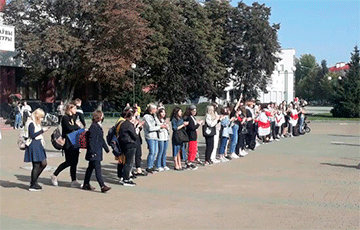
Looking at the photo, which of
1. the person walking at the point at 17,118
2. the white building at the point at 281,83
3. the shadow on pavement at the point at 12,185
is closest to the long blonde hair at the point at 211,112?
the shadow on pavement at the point at 12,185

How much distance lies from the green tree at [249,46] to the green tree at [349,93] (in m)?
8.69

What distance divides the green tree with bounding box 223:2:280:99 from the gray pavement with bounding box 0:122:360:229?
152ft

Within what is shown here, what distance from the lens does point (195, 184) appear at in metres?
12.5

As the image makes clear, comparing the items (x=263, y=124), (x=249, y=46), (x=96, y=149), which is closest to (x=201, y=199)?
(x=96, y=149)

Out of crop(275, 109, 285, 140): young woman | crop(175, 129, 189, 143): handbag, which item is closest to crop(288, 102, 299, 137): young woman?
crop(275, 109, 285, 140): young woman

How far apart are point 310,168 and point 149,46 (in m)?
35.9

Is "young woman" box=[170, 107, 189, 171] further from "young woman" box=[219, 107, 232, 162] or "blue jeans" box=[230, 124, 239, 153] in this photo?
"blue jeans" box=[230, 124, 239, 153]

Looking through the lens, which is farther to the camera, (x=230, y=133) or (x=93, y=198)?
(x=230, y=133)

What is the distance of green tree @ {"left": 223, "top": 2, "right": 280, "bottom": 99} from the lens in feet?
204

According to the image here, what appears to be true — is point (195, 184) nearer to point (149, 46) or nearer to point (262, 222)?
point (262, 222)

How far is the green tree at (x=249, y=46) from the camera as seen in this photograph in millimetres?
62188

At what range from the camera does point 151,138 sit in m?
14.2

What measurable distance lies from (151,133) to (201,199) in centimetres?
397

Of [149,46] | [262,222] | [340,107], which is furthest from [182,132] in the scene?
[340,107]
